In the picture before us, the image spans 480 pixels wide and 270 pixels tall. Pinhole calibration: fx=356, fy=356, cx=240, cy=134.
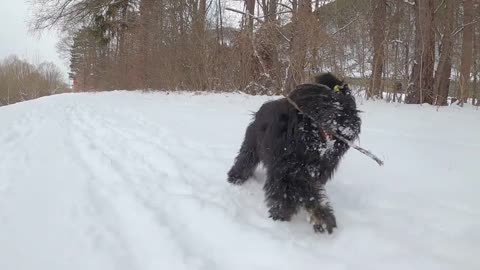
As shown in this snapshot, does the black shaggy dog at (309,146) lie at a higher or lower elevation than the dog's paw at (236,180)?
higher

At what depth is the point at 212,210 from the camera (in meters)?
2.53

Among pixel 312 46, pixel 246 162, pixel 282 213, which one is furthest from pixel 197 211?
pixel 312 46

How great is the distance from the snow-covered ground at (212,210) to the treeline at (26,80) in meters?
30.6

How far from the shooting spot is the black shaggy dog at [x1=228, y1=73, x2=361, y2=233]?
7.11 ft

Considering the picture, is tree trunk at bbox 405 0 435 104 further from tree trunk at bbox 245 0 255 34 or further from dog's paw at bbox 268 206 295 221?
dog's paw at bbox 268 206 295 221

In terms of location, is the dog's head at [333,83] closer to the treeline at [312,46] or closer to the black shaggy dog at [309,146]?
the black shaggy dog at [309,146]

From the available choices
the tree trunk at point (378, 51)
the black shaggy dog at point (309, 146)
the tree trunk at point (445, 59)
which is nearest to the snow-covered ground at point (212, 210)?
the black shaggy dog at point (309, 146)

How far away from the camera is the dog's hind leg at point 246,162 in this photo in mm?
3043

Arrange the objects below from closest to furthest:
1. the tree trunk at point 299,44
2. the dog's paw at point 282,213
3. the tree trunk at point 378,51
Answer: the dog's paw at point 282,213 → the tree trunk at point 378,51 → the tree trunk at point 299,44

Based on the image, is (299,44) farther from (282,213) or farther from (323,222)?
(323,222)

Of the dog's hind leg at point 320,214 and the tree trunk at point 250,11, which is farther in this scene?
the tree trunk at point 250,11

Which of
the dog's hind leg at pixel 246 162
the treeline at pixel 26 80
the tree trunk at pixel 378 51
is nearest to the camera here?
the dog's hind leg at pixel 246 162

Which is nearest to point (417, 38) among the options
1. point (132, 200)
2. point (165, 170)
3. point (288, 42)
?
point (288, 42)

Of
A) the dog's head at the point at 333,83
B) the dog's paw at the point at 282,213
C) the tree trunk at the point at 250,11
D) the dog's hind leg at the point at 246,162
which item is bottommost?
the dog's paw at the point at 282,213
